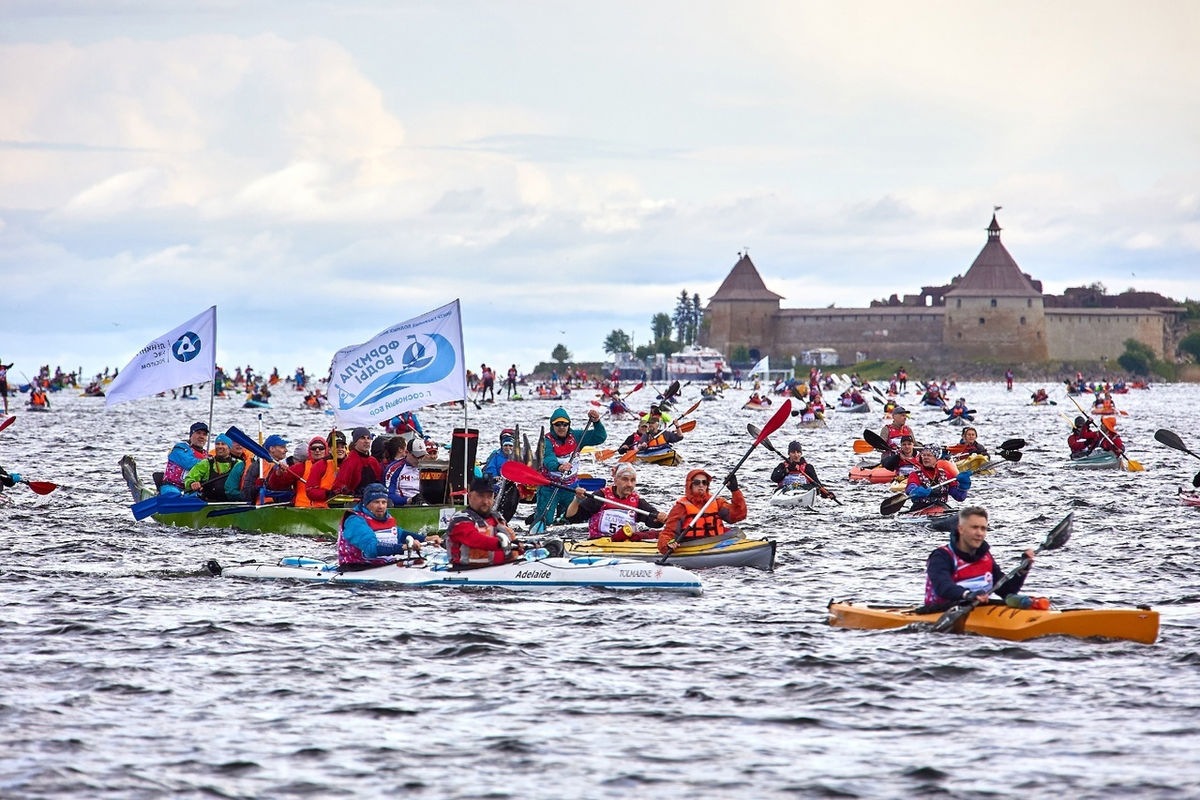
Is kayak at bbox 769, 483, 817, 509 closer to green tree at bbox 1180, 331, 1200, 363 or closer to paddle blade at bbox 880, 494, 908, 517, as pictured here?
paddle blade at bbox 880, 494, 908, 517

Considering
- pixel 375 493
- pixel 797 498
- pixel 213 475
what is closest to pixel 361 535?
pixel 375 493

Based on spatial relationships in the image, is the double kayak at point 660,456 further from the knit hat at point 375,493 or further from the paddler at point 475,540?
the knit hat at point 375,493

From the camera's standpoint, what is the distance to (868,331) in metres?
150

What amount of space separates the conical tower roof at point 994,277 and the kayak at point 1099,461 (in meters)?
117

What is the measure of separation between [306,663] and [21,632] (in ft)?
9.81

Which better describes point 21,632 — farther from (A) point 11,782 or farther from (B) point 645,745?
(B) point 645,745

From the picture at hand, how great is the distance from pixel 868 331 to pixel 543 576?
13842 centimetres

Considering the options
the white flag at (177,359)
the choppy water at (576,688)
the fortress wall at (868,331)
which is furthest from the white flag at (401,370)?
the fortress wall at (868,331)

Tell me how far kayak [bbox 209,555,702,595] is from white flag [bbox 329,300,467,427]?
4.61 metres

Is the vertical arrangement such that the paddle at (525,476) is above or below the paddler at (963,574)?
above

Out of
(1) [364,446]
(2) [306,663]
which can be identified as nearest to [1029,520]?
(1) [364,446]

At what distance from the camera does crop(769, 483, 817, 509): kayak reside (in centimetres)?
2369

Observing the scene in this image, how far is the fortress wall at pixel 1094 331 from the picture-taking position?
5842 inches

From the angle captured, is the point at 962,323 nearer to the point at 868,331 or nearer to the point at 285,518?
the point at 868,331
